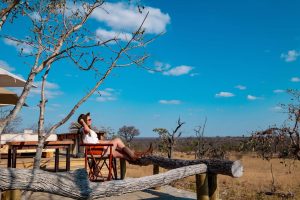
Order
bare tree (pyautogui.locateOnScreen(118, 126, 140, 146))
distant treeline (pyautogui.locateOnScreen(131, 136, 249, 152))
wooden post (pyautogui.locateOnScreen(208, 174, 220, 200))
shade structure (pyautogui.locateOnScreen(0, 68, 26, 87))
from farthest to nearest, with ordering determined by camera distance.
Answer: bare tree (pyautogui.locateOnScreen(118, 126, 140, 146)) → distant treeline (pyautogui.locateOnScreen(131, 136, 249, 152)) → shade structure (pyautogui.locateOnScreen(0, 68, 26, 87)) → wooden post (pyautogui.locateOnScreen(208, 174, 220, 200))

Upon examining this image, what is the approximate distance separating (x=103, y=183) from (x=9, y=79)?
380cm

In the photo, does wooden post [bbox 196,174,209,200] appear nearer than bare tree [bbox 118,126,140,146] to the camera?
Yes

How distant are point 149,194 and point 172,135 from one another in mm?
10304

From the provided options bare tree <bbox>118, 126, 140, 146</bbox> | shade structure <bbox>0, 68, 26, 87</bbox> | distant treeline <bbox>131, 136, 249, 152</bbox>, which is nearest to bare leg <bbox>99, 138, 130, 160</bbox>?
shade structure <bbox>0, 68, 26, 87</bbox>

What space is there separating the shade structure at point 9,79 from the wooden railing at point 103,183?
9.97 ft

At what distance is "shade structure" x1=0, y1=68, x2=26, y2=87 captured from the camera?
6.81m

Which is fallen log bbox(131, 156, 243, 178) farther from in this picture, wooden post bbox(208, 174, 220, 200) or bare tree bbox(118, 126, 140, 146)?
bare tree bbox(118, 126, 140, 146)

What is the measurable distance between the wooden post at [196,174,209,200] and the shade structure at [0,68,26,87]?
3.82m

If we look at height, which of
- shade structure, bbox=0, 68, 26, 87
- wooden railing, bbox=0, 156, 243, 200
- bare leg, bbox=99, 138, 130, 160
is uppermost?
shade structure, bbox=0, 68, 26, 87

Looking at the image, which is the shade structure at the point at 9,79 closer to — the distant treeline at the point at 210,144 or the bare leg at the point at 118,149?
the bare leg at the point at 118,149

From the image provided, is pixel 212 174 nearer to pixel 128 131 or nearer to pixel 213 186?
pixel 213 186

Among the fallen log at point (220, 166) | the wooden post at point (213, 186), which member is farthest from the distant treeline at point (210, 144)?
the wooden post at point (213, 186)

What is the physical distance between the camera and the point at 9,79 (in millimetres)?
7074

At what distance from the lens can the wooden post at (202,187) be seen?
5.54 m
